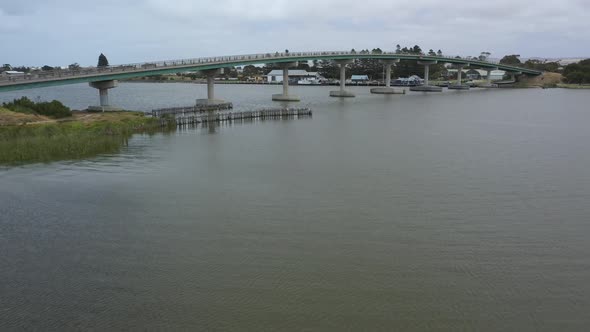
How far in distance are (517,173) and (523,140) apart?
14864mm

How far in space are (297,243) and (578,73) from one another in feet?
509

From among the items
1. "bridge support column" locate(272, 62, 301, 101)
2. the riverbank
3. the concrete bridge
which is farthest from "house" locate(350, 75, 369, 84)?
the riverbank

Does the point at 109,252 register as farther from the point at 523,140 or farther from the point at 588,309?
the point at 523,140

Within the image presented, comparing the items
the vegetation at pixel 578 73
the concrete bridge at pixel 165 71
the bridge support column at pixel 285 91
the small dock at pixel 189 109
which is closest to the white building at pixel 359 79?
the concrete bridge at pixel 165 71

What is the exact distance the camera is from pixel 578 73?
466 feet

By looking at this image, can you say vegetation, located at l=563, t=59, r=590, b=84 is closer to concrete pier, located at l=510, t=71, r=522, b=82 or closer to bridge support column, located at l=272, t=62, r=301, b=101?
concrete pier, located at l=510, t=71, r=522, b=82

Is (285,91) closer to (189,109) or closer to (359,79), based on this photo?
(189,109)

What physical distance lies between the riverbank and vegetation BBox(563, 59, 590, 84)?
139198 mm

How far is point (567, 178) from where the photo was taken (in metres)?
25.8

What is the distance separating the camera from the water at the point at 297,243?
12.0 m

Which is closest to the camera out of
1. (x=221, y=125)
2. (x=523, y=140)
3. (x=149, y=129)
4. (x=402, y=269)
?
(x=402, y=269)

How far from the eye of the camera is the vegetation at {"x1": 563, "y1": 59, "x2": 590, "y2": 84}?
140875mm

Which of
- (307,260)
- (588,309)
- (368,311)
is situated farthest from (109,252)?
(588,309)

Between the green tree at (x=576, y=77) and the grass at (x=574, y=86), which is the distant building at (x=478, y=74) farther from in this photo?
the grass at (x=574, y=86)
